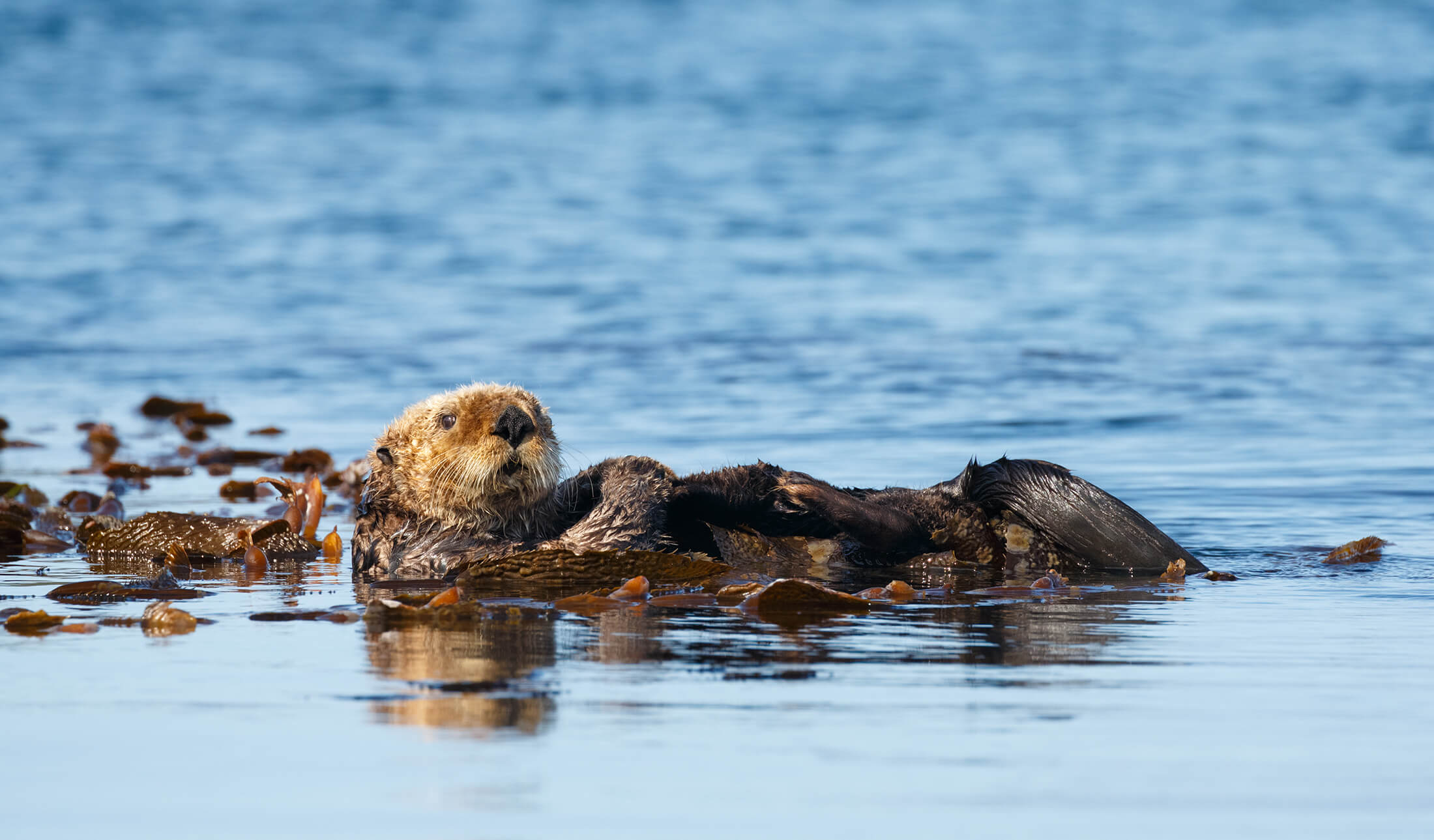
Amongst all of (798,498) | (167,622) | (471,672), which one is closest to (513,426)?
(798,498)

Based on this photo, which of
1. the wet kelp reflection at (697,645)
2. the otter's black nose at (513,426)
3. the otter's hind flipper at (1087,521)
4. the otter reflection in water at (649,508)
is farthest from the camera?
the otter's hind flipper at (1087,521)

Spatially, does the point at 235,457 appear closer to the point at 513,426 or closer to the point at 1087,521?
the point at 513,426

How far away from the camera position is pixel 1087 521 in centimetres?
467

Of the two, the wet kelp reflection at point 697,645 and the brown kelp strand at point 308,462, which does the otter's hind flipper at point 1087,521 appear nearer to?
the wet kelp reflection at point 697,645

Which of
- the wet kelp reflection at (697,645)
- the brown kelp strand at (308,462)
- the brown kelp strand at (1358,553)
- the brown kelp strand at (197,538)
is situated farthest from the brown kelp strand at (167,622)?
the brown kelp strand at (308,462)

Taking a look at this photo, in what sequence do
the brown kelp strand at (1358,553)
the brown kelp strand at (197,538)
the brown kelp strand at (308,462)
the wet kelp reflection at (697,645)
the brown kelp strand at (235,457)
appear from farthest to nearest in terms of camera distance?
the brown kelp strand at (235,457)
the brown kelp strand at (308,462)
the brown kelp strand at (197,538)
the brown kelp strand at (1358,553)
the wet kelp reflection at (697,645)

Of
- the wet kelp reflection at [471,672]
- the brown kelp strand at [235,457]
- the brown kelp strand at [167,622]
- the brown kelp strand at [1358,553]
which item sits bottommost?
the wet kelp reflection at [471,672]

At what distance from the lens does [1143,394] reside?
10.0 metres

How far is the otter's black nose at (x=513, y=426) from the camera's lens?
4391mm

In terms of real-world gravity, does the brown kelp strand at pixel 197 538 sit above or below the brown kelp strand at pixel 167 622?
above

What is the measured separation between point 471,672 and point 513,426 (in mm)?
1494

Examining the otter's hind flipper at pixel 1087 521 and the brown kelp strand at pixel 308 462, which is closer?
the otter's hind flipper at pixel 1087 521

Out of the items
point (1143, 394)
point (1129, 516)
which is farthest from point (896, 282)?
point (1129, 516)

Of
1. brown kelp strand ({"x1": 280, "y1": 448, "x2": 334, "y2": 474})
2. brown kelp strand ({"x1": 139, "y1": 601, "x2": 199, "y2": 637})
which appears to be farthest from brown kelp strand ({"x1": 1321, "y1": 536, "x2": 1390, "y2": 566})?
brown kelp strand ({"x1": 280, "y1": 448, "x2": 334, "y2": 474})
